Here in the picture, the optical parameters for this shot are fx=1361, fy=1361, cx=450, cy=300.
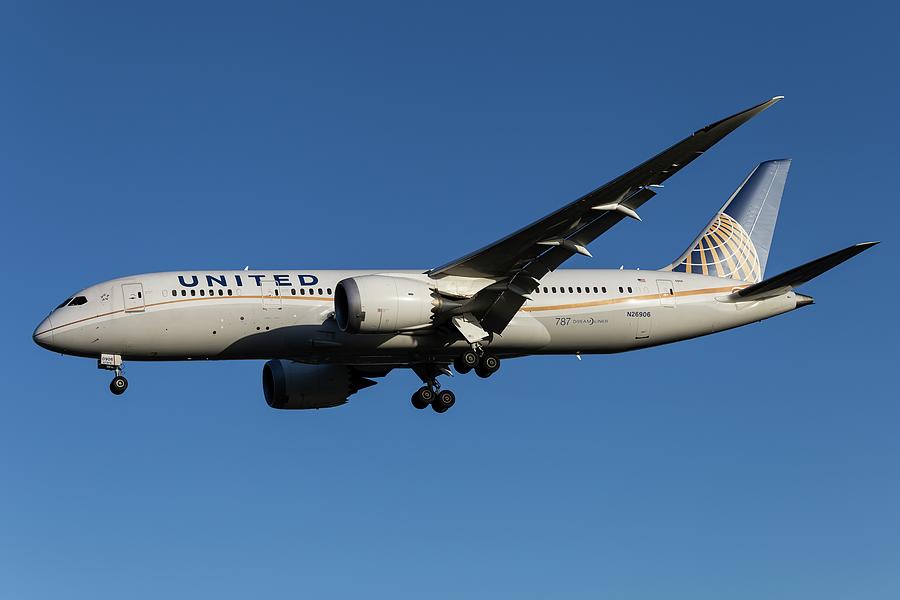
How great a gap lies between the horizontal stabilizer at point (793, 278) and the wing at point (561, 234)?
6.96 m

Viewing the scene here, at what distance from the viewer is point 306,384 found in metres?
43.9

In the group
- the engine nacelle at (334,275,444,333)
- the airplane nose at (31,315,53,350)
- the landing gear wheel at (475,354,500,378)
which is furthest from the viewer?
the landing gear wheel at (475,354,500,378)

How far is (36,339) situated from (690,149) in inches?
744

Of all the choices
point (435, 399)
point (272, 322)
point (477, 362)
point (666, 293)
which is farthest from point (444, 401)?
point (666, 293)

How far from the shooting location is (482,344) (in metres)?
39.6

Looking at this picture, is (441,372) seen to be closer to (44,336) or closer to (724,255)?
(724,255)

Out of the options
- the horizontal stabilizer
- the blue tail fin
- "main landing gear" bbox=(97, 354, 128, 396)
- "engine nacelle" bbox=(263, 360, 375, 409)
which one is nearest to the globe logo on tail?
the blue tail fin

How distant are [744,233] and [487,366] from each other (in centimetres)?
1211

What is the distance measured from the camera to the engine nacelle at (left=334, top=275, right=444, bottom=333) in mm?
36562

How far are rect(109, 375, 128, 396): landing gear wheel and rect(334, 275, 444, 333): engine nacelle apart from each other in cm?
646

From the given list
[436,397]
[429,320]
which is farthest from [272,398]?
[429,320]

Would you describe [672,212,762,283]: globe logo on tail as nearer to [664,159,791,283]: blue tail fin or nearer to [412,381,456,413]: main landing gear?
[664,159,791,283]: blue tail fin

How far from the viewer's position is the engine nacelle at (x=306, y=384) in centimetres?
4391

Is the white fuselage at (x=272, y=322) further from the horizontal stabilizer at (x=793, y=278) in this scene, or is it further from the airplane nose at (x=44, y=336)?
the horizontal stabilizer at (x=793, y=278)
